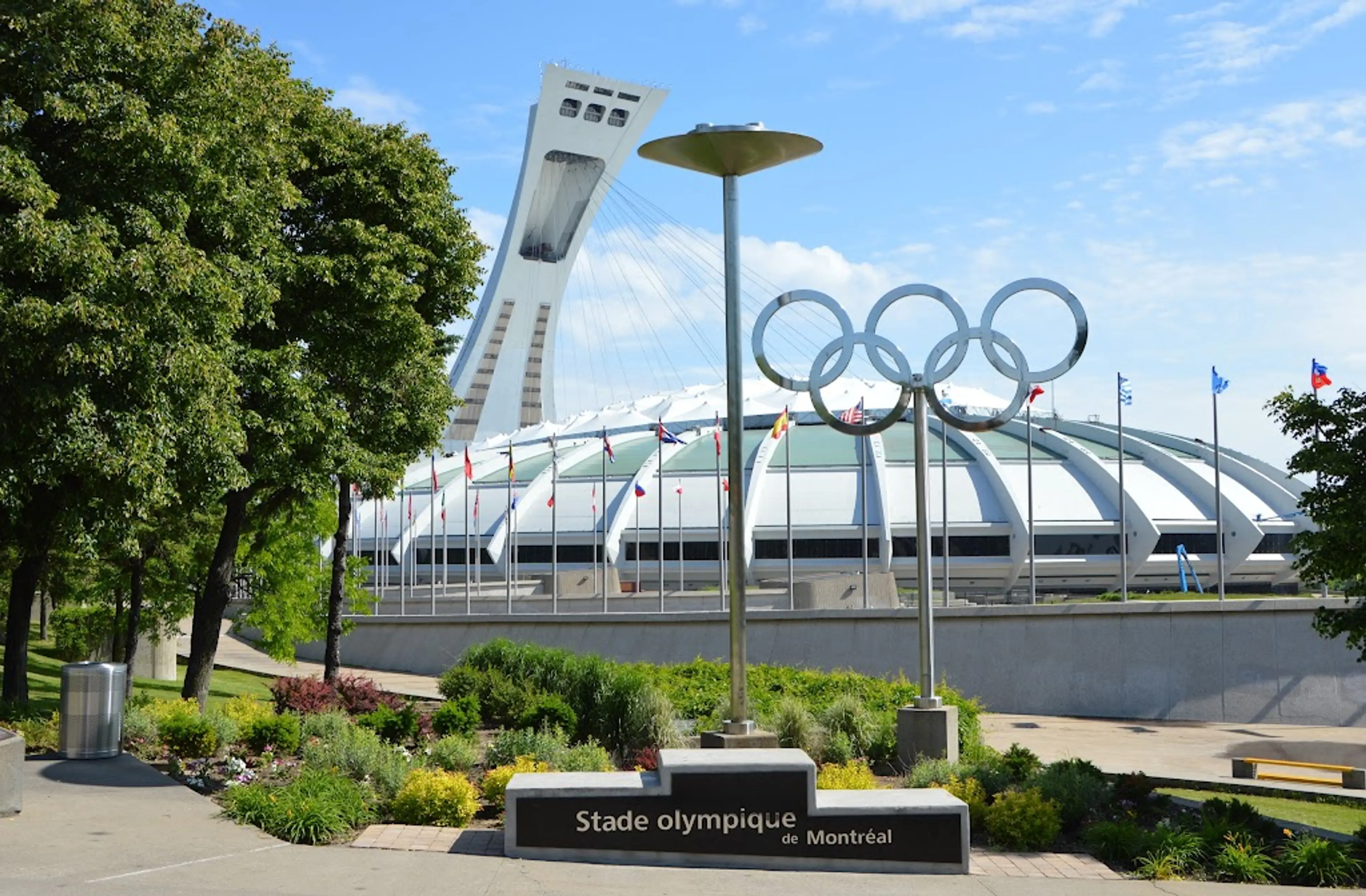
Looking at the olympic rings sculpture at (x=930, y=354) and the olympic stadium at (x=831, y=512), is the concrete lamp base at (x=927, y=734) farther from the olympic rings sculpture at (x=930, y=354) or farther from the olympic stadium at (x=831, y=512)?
the olympic stadium at (x=831, y=512)

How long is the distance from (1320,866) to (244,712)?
12746 millimetres

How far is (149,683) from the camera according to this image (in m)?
39.1

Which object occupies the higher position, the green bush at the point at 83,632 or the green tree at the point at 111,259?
the green tree at the point at 111,259

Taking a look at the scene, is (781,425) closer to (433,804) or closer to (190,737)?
(190,737)

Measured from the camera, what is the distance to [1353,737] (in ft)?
96.3

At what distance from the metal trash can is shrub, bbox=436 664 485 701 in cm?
651

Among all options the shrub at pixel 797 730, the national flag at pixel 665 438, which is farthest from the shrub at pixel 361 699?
the national flag at pixel 665 438

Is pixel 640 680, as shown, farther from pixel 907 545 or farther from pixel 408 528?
pixel 408 528

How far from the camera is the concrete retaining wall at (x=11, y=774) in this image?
1176cm

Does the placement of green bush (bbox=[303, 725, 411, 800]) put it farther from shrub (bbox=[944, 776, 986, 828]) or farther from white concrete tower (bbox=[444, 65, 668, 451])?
white concrete tower (bbox=[444, 65, 668, 451])

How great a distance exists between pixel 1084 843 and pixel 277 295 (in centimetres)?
1367

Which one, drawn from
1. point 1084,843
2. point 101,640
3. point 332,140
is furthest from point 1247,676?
point 101,640

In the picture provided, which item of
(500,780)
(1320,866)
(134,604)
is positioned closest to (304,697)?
(500,780)

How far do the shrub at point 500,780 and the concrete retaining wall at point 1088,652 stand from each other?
22881 millimetres
